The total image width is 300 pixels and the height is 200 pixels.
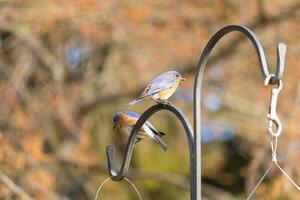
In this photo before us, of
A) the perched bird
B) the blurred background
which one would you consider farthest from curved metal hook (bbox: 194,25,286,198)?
the blurred background

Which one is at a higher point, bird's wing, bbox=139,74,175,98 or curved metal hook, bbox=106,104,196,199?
bird's wing, bbox=139,74,175,98

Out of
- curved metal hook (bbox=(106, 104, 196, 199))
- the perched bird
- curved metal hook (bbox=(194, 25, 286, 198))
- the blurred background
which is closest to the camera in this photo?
curved metal hook (bbox=(194, 25, 286, 198))

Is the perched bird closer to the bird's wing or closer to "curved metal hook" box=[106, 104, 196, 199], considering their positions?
the bird's wing

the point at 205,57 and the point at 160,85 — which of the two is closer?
the point at 205,57

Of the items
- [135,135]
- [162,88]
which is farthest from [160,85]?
[135,135]

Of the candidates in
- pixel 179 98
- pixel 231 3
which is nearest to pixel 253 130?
pixel 179 98

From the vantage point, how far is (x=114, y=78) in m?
7.20

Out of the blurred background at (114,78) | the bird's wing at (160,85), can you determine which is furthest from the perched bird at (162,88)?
the blurred background at (114,78)

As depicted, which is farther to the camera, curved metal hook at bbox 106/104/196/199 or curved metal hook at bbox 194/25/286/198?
curved metal hook at bbox 106/104/196/199

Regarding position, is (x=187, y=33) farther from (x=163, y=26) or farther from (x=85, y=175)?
(x=85, y=175)

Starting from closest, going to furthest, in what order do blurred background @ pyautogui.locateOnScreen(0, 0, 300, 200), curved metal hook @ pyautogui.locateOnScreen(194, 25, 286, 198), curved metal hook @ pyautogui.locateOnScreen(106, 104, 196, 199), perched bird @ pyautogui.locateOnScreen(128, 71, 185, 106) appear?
curved metal hook @ pyautogui.locateOnScreen(194, 25, 286, 198) < curved metal hook @ pyautogui.locateOnScreen(106, 104, 196, 199) < perched bird @ pyautogui.locateOnScreen(128, 71, 185, 106) < blurred background @ pyautogui.locateOnScreen(0, 0, 300, 200)

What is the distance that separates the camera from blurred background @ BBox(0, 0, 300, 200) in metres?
5.63

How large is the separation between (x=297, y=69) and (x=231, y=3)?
100cm

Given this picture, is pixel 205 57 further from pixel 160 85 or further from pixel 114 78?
pixel 114 78
